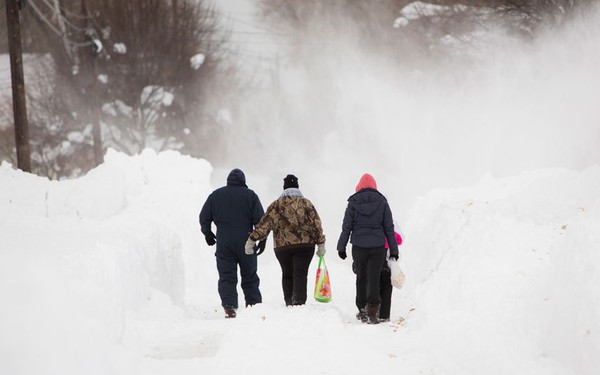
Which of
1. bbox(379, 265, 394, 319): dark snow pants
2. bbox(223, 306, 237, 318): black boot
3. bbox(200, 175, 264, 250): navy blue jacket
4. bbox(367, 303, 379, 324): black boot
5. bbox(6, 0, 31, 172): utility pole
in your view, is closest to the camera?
bbox(367, 303, 379, 324): black boot

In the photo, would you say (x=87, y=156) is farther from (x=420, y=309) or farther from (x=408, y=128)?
(x=420, y=309)

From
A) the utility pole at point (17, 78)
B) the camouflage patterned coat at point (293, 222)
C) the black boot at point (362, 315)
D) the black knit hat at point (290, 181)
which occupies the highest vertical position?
the utility pole at point (17, 78)

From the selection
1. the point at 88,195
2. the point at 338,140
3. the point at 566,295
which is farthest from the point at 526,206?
the point at 338,140

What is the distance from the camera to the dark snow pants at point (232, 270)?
771 centimetres

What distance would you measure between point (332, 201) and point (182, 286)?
22.3 metres

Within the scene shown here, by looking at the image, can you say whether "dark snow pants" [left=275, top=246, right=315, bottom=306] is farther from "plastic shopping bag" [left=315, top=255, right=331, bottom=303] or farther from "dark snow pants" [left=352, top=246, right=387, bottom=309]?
"dark snow pants" [left=352, top=246, right=387, bottom=309]

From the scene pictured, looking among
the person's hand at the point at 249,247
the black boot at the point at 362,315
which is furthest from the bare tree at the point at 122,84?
the black boot at the point at 362,315

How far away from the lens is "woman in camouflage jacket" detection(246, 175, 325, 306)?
23.1ft

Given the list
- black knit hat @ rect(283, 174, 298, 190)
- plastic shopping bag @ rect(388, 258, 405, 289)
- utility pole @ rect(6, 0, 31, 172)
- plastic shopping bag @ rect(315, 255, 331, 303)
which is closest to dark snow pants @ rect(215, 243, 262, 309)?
plastic shopping bag @ rect(315, 255, 331, 303)

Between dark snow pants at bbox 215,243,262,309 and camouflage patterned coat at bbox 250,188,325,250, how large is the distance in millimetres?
774

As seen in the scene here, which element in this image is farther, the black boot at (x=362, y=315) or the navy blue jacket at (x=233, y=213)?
the navy blue jacket at (x=233, y=213)

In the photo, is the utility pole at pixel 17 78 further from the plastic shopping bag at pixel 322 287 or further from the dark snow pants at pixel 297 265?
the plastic shopping bag at pixel 322 287

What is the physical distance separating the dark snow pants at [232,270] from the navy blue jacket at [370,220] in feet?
4.31

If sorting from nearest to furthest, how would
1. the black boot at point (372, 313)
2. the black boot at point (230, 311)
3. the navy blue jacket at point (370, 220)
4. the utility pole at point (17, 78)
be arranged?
the navy blue jacket at point (370, 220) < the black boot at point (372, 313) < the black boot at point (230, 311) < the utility pole at point (17, 78)
